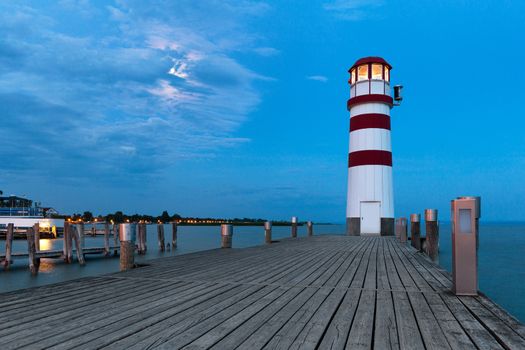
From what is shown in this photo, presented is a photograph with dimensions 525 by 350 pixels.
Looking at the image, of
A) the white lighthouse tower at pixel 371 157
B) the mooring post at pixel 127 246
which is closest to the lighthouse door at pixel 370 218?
the white lighthouse tower at pixel 371 157

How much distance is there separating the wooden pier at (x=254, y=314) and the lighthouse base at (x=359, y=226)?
13.3 metres

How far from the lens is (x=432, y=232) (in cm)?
Answer: 1009

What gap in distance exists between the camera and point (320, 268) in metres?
6.97

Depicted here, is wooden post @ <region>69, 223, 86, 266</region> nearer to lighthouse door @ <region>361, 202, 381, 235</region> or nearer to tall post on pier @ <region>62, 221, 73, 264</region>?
tall post on pier @ <region>62, 221, 73, 264</region>

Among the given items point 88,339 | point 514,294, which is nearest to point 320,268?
point 88,339

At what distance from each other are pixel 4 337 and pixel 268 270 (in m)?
4.36

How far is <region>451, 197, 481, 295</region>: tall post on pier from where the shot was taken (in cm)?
449

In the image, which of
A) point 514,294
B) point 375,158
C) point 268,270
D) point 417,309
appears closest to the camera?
point 417,309

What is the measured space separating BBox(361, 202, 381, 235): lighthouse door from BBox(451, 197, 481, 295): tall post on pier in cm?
1450

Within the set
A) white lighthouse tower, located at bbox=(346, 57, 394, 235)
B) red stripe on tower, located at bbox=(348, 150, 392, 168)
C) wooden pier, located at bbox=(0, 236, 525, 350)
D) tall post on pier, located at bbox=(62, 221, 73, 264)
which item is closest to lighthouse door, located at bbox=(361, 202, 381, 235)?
white lighthouse tower, located at bbox=(346, 57, 394, 235)

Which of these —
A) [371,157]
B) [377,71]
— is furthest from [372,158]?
[377,71]

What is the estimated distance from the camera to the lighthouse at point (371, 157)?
18703 mm

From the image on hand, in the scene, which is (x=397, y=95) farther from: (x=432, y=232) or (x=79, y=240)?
(x=79, y=240)

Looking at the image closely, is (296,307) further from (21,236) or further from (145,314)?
(21,236)
